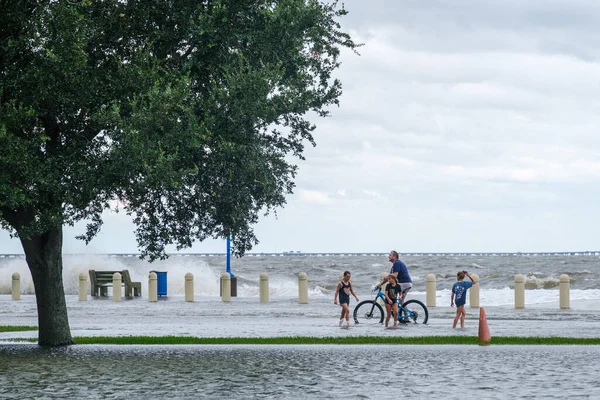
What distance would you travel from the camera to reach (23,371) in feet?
50.0

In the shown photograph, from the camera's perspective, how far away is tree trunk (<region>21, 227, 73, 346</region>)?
20234 mm

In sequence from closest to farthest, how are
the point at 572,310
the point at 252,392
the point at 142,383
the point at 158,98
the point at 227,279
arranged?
the point at 252,392
the point at 142,383
the point at 158,98
the point at 572,310
the point at 227,279

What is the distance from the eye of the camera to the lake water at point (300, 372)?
12219mm

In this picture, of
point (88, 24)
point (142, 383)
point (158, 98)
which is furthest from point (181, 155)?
point (142, 383)

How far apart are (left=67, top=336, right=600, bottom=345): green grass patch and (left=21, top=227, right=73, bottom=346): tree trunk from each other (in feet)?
2.89

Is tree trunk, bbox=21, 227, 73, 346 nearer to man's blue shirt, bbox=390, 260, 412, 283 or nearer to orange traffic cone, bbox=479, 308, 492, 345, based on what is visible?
orange traffic cone, bbox=479, 308, 492, 345

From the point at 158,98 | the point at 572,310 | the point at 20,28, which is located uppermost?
Result: the point at 20,28

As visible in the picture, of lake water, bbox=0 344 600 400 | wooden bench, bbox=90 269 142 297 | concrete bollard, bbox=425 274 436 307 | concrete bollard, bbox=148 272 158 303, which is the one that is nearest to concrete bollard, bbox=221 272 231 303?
concrete bollard, bbox=148 272 158 303

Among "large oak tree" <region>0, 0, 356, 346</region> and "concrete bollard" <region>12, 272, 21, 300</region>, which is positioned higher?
"large oak tree" <region>0, 0, 356, 346</region>

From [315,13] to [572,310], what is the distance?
18587mm

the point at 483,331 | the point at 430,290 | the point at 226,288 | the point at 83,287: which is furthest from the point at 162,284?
the point at 483,331

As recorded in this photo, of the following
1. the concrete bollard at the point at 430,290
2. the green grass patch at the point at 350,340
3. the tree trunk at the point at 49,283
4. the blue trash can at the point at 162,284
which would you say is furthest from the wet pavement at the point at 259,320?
the blue trash can at the point at 162,284

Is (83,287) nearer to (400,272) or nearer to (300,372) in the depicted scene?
(400,272)

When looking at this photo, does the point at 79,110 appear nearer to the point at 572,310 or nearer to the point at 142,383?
the point at 142,383
